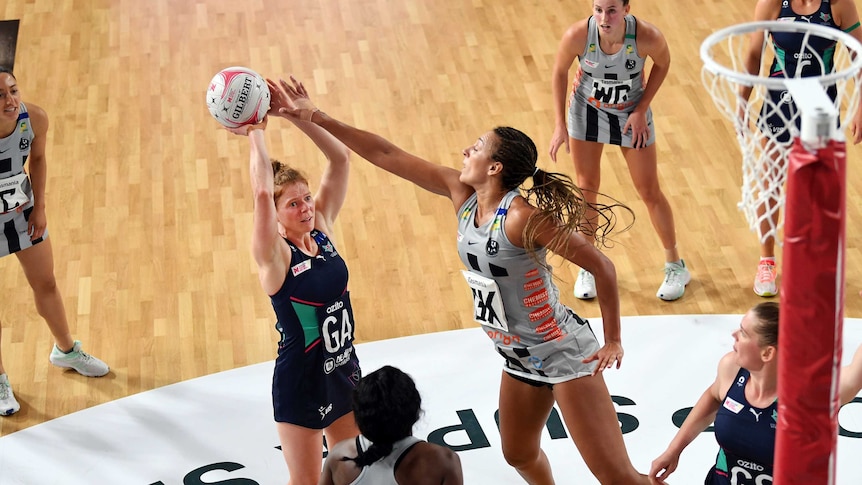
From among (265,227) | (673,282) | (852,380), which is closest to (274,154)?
(673,282)

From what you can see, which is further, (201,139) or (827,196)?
(201,139)

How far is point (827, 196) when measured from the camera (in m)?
2.37

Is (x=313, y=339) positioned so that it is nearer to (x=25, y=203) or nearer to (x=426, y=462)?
(x=426, y=462)

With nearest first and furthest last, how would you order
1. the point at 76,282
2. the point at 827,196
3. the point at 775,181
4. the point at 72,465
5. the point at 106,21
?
the point at 827,196 < the point at 775,181 < the point at 72,465 < the point at 76,282 < the point at 106,21

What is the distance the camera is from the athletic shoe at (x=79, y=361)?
5316 mm

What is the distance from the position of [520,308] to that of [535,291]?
3.3 inches

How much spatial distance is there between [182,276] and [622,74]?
268cm

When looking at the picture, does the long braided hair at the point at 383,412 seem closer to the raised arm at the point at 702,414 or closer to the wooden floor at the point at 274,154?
the raised arm at the point at 702,414

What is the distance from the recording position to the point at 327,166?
13.4 feet

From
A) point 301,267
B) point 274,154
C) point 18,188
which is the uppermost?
point 301,267

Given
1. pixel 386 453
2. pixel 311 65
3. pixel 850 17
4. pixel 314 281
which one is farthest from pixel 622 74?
pixel 311 65

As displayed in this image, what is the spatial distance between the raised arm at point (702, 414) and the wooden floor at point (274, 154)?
2.02 m

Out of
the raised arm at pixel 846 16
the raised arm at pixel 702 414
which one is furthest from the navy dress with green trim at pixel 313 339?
the raised arm at pixel 846 16

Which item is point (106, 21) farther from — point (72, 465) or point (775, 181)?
point (775, 181)
